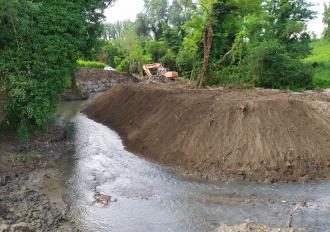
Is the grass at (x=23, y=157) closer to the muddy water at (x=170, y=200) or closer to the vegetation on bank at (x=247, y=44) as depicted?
the muddy water at (x=170, y=200)

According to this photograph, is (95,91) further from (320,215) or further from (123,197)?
(320,215)

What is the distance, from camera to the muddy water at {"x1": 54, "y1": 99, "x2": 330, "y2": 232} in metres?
12.2

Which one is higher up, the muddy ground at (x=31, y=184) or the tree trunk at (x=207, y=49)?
the tree trunk at (x=207, y=49)

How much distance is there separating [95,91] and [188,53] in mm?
21760

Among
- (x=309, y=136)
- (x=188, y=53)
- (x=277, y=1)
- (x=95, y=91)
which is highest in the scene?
(x=277, y=1)

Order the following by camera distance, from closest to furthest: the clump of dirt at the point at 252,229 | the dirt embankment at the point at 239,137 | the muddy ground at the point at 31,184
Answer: the clump of dirt at the point at 252,229 < the muddy ground at the point at 31,184 < the dirt embankment at the point at 239,137

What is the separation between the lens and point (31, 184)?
15.4m

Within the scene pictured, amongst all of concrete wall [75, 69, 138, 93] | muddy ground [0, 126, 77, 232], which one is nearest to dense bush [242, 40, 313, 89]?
muddy ground [0, 126, 77, 232]

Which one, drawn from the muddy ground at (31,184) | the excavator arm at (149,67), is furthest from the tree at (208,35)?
the excavator arm at (149,67)

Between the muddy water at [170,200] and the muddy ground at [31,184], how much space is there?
2.15 ft

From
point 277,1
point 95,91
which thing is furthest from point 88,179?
point 95,91

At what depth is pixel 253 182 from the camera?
1524cm

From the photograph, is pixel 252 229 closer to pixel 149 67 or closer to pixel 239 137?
pixel 239 137

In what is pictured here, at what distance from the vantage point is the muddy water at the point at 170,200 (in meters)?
12.2
